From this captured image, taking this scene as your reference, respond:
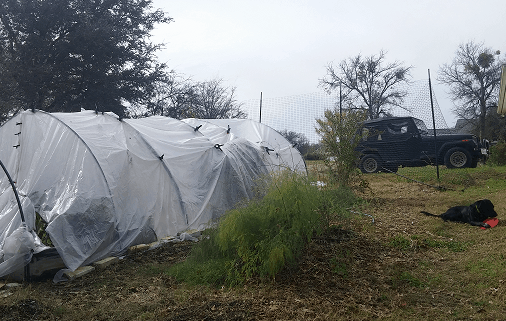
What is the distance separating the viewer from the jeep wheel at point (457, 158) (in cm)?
1188

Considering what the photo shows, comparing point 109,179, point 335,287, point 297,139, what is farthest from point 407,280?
point 297,139

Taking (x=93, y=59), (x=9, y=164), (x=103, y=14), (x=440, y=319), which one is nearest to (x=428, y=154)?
(x=440, y=319)

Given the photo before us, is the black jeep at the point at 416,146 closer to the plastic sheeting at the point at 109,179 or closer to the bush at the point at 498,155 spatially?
the bush at the point at 498,155

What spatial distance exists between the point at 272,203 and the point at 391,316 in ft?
5.07

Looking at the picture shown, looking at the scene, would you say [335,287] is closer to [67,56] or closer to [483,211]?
[483,211]

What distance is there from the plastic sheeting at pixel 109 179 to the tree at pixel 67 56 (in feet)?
32.4

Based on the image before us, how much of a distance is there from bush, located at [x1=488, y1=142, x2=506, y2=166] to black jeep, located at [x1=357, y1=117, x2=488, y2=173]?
1.96 meters

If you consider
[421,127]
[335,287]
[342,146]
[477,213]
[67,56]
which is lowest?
[335,287]

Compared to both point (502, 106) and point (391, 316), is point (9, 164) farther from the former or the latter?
point (502, 106)

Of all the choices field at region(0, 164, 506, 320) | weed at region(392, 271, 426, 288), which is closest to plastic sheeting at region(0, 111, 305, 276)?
field at region(0, 164, 506, 320)

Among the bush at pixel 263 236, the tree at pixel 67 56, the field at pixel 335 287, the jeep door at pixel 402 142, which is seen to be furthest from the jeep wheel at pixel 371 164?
the tree at pixel 67 56

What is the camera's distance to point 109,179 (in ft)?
19.2

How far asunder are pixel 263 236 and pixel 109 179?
2.76 metres

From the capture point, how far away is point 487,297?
3613mm
